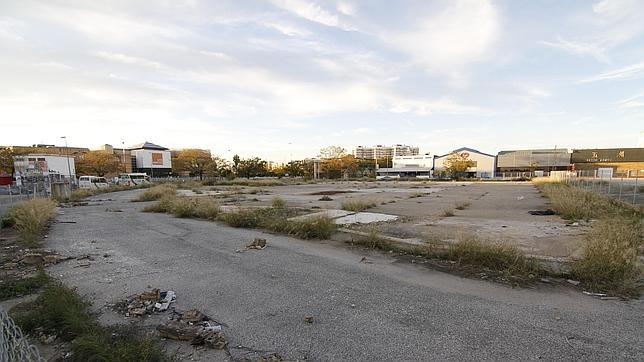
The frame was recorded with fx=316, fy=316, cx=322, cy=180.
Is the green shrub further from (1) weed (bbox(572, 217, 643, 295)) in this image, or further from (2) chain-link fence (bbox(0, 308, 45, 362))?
(1) weed (bbox(572, 217, 643, 295))

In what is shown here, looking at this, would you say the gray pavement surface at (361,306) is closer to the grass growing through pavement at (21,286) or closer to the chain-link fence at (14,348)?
the grass growing through pavement at (21,286)

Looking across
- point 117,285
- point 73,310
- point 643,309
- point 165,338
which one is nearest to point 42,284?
point 117,285

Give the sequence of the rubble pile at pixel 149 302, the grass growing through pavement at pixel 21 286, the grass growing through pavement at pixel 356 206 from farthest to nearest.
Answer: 1. the grass growing through pavement at pixel 356 206
2. the grass growing through pavement at pixel 21 286
3. the rubble pile at pixel 149 302

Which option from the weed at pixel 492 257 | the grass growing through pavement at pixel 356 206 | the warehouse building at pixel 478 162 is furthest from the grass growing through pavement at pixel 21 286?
the warehouse building at pixel 478 162

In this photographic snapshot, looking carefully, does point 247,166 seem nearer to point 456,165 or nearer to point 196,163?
point 196,163

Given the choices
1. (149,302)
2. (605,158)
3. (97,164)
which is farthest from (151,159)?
(605,158)

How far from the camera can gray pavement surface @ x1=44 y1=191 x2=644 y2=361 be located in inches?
134

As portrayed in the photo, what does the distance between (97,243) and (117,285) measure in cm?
469

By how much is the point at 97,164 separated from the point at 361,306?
98.1m

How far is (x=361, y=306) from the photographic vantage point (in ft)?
14.8

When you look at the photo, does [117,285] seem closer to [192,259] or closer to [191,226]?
[192,259]

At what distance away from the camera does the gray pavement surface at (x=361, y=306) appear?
11.1 ft

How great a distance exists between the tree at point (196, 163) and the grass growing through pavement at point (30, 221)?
65636mm

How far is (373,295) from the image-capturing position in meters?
4.91
